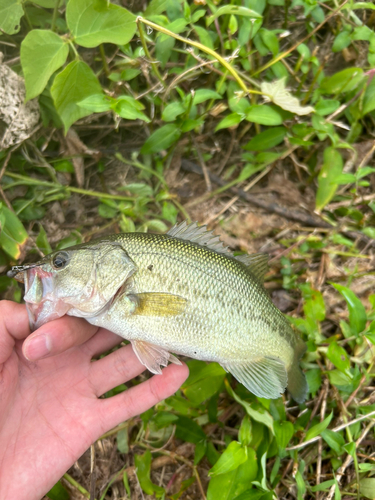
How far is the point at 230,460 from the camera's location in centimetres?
228

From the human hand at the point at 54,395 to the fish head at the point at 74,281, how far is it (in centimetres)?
10

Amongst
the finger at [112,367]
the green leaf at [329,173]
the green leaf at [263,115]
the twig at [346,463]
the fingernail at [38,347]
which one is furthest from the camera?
the green leaf at [329,173]

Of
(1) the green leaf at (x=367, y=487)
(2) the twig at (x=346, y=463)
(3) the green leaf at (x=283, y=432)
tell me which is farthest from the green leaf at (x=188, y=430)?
(1) the green leaf at (x=367, y=487)

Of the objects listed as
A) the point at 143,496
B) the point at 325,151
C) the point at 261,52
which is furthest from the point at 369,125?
the point at 143,496

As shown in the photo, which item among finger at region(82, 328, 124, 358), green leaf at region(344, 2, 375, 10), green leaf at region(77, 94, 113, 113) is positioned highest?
green leaf at region(344, 2, 375, 10)

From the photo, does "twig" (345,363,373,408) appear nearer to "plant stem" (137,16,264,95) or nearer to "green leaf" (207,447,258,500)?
"green leaf" (207,447,258,500)

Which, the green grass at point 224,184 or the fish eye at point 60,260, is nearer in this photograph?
the fish eye at point 60,260

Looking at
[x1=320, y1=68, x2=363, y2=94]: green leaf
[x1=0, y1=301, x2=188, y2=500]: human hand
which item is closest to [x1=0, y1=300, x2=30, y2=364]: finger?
[x1=0, y1=301, x2=188, y2=500]: human hand

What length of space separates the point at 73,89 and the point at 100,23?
45cm

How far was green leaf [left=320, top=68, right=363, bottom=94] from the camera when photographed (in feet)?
9.62

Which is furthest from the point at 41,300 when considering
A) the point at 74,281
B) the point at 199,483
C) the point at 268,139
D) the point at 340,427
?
the point at 340,427

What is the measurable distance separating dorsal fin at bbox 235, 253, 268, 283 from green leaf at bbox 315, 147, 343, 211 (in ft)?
3.06

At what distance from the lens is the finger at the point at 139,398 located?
94.4 inches

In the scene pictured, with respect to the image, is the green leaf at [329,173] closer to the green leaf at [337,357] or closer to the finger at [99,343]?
the green leaf at [337,357]
